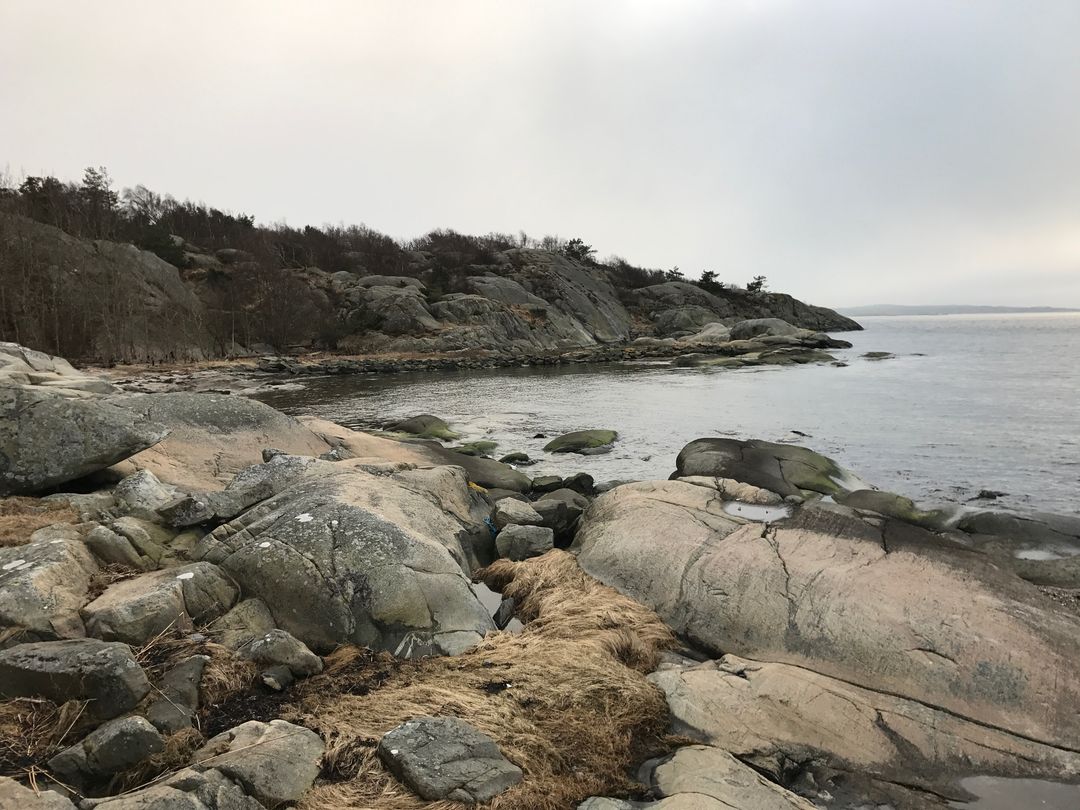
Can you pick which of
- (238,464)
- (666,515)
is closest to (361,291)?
(238,464)

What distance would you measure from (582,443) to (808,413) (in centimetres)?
1099

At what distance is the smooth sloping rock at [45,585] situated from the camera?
4.54 m

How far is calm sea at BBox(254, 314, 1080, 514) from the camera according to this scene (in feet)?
47.7

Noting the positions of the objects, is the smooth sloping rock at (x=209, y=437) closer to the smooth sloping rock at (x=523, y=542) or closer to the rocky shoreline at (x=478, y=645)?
the rocky shoreline at (x=478, y=645)

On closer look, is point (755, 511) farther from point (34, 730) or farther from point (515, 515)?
point (34, 730)

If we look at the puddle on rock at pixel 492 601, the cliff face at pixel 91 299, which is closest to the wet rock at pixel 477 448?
the puddle on rock at pixel 492 601

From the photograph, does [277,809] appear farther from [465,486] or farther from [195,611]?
[465,486]

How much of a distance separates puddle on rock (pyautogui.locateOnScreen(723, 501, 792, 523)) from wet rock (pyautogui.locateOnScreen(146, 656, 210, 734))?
23.1 ft

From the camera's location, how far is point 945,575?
261 inches

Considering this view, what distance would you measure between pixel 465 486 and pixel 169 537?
4207 millimetres

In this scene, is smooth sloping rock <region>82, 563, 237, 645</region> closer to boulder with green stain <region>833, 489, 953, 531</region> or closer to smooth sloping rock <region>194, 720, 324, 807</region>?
smooth sloping rock <region>194, 720, 324, 807</region>

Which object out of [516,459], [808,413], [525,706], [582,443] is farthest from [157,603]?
[808,413]

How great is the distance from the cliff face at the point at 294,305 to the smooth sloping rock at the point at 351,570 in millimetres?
36021

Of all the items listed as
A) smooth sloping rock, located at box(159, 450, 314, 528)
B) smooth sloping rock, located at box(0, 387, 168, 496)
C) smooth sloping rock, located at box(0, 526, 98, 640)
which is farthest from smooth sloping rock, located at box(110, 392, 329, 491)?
smooth sloping rock, located at box(0, 526, 98, 640)
